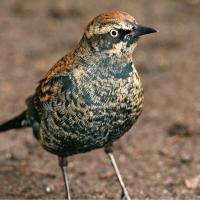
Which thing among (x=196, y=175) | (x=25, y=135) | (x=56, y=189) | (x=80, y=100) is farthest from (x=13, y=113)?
(x=80, y=100)

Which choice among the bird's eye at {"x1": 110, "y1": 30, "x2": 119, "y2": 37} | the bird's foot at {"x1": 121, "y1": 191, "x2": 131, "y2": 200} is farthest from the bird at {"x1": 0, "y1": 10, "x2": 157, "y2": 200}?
the bird's foot at {"x1": 121, "y1": 191, "x2": 131, "y2": 200}

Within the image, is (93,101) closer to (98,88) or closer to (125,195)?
(98,88)

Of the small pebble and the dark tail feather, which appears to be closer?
the dark tail feather

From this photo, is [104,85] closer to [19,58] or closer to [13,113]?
[13,113]

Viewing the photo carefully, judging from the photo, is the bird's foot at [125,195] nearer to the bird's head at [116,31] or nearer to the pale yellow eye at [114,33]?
the bird's head at [116,31]

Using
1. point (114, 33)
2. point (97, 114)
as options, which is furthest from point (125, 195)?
point (114, 33)

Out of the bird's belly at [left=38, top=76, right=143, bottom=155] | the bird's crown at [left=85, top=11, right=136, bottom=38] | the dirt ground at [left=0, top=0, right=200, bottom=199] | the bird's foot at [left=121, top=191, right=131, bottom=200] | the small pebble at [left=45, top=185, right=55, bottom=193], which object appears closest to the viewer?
the bird's crown at [left=85, top=11, right=136, bottom=38]

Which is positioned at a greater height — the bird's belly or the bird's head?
the bird's head

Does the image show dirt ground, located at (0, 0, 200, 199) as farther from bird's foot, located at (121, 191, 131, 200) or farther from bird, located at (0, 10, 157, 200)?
bird, located at (0, 10, 157, 200)
